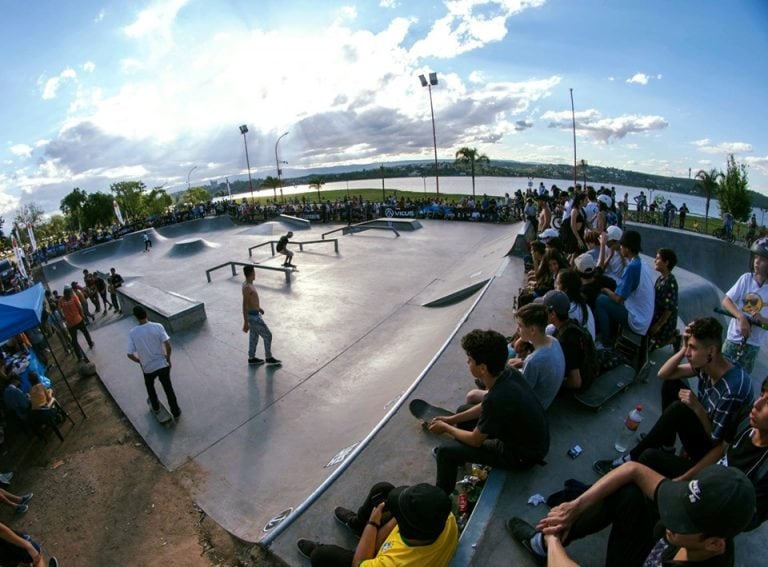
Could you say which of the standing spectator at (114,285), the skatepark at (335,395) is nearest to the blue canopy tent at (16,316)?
the skatepark at (335,395)

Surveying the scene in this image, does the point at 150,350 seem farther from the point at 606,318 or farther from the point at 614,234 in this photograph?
the point at 614,234

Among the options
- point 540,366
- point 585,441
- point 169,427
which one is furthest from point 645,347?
point 169,427

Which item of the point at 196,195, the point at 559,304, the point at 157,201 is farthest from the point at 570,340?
the point at 196,195

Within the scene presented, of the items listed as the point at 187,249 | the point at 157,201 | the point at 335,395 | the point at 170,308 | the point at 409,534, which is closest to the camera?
the point at 409,534

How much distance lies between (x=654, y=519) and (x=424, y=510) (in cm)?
129

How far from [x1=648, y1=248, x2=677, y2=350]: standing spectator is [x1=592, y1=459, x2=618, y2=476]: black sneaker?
2216mm

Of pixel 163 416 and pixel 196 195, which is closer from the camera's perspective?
pixel 163 416

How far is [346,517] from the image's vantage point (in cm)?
318

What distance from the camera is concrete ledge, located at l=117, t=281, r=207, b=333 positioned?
28.7 feet

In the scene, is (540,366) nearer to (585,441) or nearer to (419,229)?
(585,441)

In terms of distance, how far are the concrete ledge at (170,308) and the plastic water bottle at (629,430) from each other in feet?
27.7

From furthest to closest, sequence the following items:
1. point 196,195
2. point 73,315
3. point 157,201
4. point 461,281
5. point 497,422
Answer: point 196,195
point 157,201
point 461,281
point 73,315
point 497,422

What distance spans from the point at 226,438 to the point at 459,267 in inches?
382

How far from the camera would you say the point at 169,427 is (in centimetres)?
575
